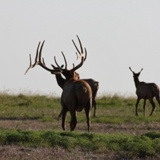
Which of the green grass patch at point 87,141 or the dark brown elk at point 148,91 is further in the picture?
the dark brown elk at point 148,91

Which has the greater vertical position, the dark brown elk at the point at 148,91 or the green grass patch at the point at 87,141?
the dark brown elk at the point at 148,91

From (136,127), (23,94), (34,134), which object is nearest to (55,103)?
(23,94)

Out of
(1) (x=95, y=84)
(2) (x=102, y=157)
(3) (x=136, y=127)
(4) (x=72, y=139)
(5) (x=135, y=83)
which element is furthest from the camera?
(5) (x=135, y=83)

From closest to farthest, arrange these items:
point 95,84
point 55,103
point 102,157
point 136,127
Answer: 1. point 102,157
2. point 136,127
3. point 95,84
4. point 55,103

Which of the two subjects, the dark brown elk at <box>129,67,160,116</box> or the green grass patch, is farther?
the dark brown elk at <box>129,67,160,116</box>

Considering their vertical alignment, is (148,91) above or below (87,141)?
above

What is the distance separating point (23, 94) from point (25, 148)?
20163 mm

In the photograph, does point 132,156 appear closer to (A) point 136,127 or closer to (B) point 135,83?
(A) point 136,127

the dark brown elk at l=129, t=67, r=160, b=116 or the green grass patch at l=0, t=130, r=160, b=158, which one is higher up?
the dark brown elk at l=129, t=67, r=160, b=116

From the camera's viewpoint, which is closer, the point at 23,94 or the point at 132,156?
the point at 132,156

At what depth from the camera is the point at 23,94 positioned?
31.8 meters

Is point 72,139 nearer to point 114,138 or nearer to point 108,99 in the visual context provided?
point 114,138

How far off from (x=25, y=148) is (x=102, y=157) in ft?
5.24

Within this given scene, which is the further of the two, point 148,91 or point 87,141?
point 148,91
